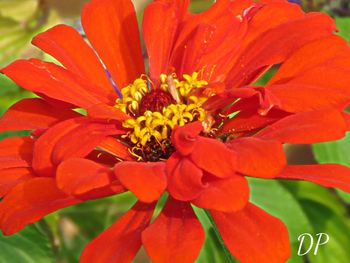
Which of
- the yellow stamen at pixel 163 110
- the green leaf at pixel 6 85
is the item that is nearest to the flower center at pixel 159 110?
the yellow stamen at pixel 163 110

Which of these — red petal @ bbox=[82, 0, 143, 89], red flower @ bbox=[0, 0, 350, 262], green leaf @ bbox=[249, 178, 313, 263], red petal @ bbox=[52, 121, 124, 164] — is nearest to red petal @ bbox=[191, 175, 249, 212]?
red flower @ bbox=[0, 0, 350, 262]

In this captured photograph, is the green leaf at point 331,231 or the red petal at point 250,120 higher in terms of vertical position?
the red petal at point 250,120

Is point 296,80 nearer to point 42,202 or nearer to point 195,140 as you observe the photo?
point 195,140

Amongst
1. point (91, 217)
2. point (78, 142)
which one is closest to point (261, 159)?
point (78, 142)

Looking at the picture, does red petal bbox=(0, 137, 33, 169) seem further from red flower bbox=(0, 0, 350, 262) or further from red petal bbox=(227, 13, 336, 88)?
red petal bbox=(227, 13, 336, 88)

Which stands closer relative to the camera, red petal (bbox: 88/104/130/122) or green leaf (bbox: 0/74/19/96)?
red petal (bbox: 88/104/130/122)

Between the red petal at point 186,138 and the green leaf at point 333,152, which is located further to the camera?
the green leaf at point 333,152

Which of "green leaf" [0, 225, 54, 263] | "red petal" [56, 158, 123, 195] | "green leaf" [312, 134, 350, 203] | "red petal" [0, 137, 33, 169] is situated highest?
"red petal" [56, 158, 123, 195]

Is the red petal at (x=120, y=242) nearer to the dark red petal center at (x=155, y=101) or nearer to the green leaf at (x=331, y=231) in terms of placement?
the dark red petal center at (x=155, y=101)
